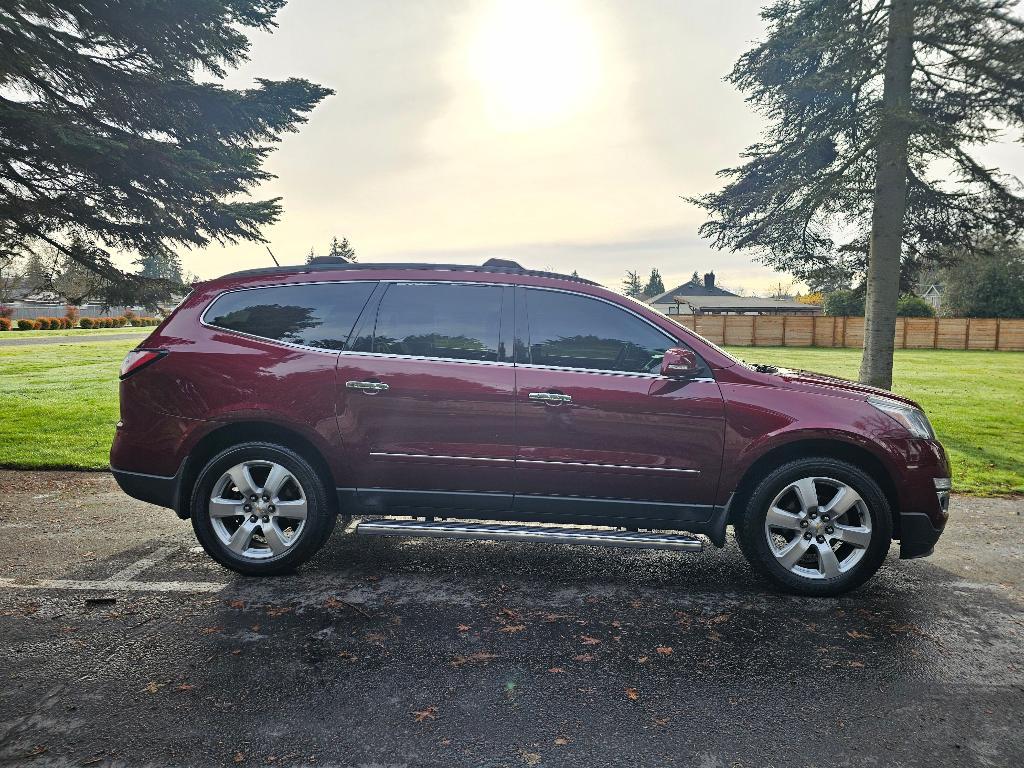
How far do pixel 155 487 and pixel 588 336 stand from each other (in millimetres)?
2945

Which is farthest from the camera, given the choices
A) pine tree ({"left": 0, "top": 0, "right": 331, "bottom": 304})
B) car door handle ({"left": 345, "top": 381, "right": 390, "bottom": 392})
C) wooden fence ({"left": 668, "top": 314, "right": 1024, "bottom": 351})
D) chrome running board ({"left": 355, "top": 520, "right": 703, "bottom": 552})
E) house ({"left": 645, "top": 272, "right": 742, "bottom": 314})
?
house ({"left": 645, "top": 272, "right": 742, "bottom": 314})

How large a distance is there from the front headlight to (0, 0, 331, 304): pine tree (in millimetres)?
9957

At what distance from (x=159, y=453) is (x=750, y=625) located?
373 centimetres

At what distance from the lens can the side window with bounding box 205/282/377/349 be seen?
424 cm

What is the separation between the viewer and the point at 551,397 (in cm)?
397

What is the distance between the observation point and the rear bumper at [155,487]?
424cm

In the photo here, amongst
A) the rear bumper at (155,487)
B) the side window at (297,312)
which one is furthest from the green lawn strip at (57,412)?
the side window at (297,312)

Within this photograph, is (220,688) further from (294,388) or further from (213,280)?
(213,280)

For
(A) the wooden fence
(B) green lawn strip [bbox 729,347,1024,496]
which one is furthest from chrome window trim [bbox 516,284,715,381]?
(A) the wooden fence

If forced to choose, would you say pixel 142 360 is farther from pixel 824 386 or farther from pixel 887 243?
pixel 887 243

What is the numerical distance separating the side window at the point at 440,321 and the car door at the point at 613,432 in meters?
0.26

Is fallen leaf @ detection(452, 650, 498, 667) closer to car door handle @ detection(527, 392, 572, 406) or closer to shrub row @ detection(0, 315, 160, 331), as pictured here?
car door handle @ detection(527, 392, 572, 406)

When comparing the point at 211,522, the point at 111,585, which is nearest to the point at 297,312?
the point at 211,522

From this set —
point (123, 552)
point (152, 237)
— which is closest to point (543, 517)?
point (123, 552)
